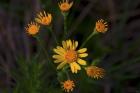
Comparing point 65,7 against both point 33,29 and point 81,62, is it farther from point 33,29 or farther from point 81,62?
point 81,62

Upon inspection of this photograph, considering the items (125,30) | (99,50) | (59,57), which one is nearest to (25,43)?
(99,50)

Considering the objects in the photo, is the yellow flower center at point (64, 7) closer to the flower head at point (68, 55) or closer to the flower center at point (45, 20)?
the flower center at point (45, 20)

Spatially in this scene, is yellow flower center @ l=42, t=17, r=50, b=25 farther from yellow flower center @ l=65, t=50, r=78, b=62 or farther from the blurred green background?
the blurred green background

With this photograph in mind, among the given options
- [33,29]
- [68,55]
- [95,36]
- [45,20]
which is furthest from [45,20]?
[95,36]

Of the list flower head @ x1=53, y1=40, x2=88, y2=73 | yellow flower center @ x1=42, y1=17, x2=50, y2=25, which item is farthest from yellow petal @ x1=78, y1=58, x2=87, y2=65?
yellow flower center @ x1=42, y1=17, x2=50, y2=25

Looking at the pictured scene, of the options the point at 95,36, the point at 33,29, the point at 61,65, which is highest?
the point at 95,36

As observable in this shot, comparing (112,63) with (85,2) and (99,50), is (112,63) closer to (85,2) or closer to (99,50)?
(99,50)
